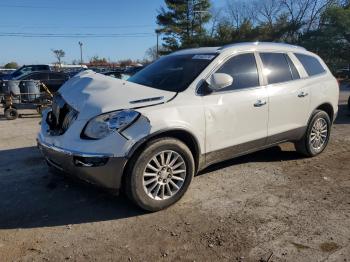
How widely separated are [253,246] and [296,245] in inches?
14.8

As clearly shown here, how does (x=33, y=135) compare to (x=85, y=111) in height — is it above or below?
below

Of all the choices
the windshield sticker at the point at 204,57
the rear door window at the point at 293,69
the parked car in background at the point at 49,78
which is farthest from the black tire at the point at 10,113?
the rear door window at the point at 293,69

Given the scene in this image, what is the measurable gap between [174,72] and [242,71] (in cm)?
86

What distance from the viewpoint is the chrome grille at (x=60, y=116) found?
4194mm

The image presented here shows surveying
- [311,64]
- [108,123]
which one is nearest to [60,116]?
[108,123]

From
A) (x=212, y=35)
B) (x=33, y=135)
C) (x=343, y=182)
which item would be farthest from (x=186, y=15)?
(x=343, y=182)

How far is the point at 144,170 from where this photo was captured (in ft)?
13.1

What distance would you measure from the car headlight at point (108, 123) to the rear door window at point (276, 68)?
2.20m

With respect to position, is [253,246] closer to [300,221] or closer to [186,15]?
[300,221]

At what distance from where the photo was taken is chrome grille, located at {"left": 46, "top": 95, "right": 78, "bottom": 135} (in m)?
4.19

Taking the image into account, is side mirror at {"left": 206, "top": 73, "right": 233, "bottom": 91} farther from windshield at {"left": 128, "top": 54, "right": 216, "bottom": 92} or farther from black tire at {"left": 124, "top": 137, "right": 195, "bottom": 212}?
black tire at {"left": 124, "top": 137, "right": 195, "bottom": 212}

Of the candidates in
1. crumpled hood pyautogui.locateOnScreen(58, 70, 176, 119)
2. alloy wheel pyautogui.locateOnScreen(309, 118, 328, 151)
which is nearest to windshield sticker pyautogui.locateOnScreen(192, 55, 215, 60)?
crumpled hood pyautogui.locateOnScreen(58, 70, 176, 119)

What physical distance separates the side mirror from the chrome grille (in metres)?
1.54

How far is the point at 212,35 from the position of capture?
4794cm
